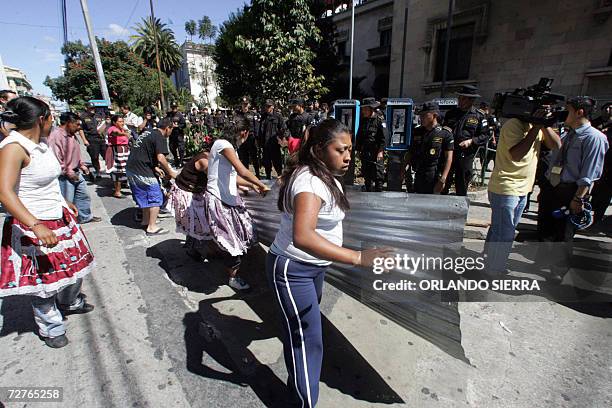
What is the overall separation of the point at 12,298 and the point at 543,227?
586 cm

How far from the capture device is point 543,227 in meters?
3.68

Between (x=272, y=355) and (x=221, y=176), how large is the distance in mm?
1642

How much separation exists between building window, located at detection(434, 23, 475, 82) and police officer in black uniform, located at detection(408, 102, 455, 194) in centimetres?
1390

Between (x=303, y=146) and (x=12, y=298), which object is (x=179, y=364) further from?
(x=12, y=298)

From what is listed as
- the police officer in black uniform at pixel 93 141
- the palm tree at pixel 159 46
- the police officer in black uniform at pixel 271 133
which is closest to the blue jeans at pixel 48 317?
the police officer in black uniform at pixel 271 133

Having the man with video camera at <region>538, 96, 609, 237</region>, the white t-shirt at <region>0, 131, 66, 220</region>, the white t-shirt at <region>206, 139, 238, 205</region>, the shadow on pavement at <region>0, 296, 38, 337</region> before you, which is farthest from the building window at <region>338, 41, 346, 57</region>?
the shadow on pavement at <region>0, 296, 38, 337</region>

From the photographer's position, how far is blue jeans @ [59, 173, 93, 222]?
15.9ft

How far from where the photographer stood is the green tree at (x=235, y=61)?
592 inches

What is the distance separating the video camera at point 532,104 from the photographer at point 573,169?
1.31 feet

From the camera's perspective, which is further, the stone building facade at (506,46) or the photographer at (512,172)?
the stone building facade at (506,46)

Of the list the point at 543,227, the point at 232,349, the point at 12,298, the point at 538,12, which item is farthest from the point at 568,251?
the point at 538,12

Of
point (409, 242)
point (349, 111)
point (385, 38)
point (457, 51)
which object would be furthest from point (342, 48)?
point (409, 242)

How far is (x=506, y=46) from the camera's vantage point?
1409cm

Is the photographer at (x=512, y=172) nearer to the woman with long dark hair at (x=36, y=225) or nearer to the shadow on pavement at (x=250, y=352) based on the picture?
the shadow on pavement at (x=250, y=352)
